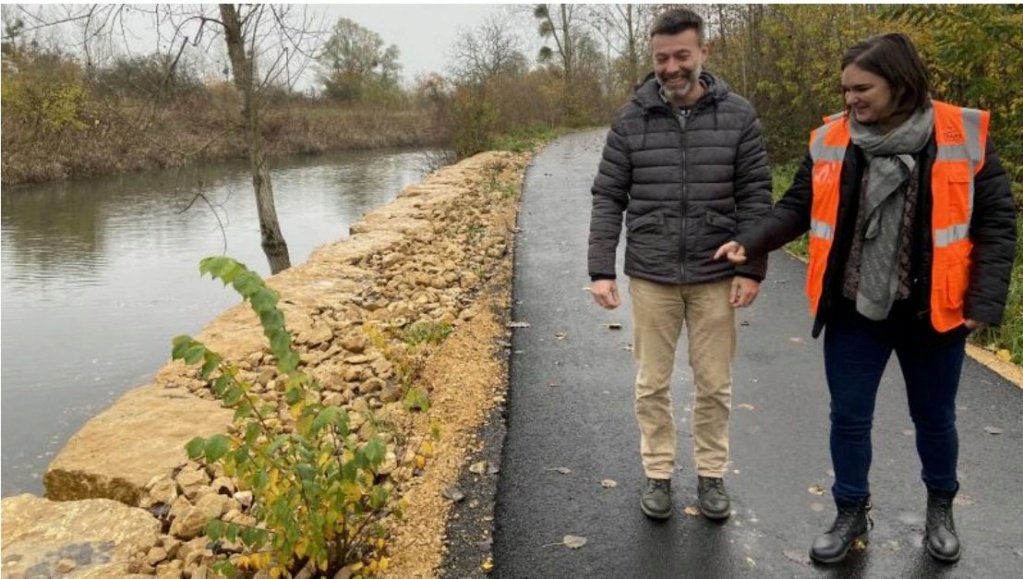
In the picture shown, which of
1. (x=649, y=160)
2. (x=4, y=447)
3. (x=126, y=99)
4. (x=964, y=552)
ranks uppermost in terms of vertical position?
(x=126, y=99)

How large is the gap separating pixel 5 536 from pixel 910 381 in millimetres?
3628

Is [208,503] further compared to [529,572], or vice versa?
[208,503]

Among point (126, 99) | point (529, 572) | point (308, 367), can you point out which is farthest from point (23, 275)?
point (529, 572)

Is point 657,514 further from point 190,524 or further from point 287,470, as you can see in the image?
point 190,524

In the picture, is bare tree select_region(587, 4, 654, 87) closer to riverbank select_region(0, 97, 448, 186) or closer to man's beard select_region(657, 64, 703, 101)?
riverbank select_region(0, 97, 448, 186)

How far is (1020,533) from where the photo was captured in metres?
3.07

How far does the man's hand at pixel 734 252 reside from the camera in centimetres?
288

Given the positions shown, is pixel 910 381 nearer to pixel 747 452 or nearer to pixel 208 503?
pixel 747 452

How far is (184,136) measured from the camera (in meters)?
21.2

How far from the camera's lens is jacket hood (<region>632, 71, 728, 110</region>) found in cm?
294

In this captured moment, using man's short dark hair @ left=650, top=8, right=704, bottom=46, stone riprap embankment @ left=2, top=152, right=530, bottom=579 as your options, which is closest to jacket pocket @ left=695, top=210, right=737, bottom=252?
man's short dark hair @ left=650, top=8, right=704, bottom=46

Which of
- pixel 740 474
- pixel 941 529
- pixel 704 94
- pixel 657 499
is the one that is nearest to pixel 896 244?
pixel 704 94

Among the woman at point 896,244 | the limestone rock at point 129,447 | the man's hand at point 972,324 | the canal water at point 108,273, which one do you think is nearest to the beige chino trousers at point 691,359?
the woman at point 896,244

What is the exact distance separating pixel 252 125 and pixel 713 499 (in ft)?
24.4
